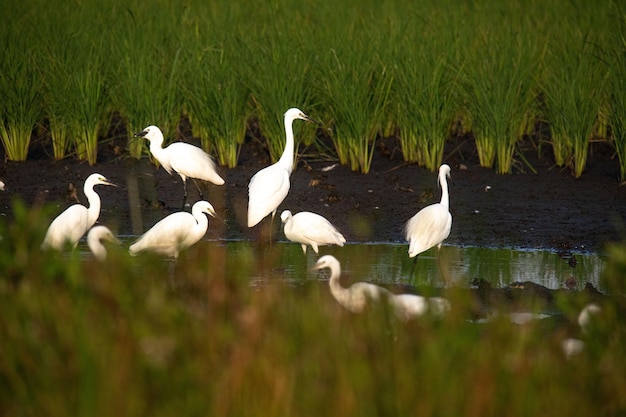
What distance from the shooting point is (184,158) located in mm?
11242

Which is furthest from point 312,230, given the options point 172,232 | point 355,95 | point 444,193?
point 355,95

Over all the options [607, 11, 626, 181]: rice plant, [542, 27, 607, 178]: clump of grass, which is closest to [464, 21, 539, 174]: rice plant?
[542, 27, 607, 178]: clump of grass

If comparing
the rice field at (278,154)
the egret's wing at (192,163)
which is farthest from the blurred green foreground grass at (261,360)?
the egret's wing at (192,163)

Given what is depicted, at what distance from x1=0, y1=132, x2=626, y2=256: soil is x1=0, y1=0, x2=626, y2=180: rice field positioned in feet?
0.77

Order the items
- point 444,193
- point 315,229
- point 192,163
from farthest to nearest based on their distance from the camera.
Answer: point 192,163
point 444,193
point 315,229

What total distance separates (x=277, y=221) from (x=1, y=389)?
23.7 feet

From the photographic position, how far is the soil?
1013 centimetres

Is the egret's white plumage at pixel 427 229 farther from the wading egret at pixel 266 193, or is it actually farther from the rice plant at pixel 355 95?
the rice plant at pixel 355 95

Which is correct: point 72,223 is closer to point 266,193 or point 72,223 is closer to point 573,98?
point 266,193

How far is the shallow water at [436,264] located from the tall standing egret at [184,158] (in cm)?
157

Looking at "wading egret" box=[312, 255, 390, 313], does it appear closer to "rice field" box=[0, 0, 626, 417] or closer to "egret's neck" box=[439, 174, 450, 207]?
"rice field" box=[0, 0, 626, 417]

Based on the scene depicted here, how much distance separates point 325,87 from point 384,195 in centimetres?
152

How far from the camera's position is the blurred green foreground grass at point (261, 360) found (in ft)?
12.1

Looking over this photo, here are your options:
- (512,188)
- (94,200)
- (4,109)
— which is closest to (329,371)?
(94,200)
